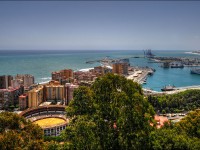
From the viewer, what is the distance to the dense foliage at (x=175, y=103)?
20.0m

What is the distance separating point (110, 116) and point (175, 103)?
16.4m

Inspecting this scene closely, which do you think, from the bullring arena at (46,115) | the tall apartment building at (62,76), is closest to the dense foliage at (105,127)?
the bullring arena at (46,115)

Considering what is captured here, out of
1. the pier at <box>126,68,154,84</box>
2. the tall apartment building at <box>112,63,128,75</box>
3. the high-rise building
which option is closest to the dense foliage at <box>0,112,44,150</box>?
the high-rise building

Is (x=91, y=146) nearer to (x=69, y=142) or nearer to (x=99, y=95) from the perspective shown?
(x=69, y=142)

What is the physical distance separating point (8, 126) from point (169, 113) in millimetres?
16756

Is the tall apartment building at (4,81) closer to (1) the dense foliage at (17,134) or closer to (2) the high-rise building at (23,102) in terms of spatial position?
(2) the high-rise building at (23,102)

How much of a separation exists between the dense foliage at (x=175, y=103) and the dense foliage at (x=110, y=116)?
14.5m

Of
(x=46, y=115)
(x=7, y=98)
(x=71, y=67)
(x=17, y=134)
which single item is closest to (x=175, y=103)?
(x=46, y=115)

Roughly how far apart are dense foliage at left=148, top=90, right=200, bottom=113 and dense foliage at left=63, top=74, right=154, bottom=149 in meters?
14.5

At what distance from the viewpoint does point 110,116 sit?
218 inches

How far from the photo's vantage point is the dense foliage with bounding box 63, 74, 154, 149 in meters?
4.88

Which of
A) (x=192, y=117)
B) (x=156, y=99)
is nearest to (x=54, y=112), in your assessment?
(x=156, y=99)

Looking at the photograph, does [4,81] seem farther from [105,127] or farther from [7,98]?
[105,127]

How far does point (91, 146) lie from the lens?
184 inches
